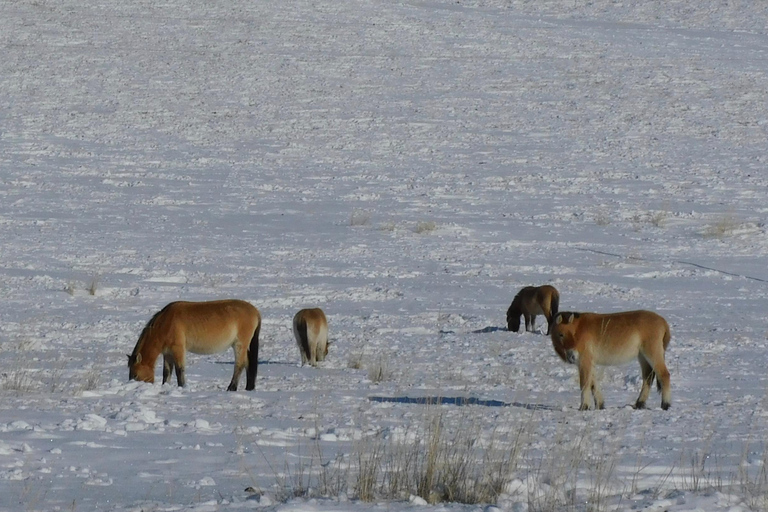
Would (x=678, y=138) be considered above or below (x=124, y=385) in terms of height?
above

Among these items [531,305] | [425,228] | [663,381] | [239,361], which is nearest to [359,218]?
[425,228]

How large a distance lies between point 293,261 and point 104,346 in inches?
238

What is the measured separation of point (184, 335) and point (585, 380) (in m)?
3.41

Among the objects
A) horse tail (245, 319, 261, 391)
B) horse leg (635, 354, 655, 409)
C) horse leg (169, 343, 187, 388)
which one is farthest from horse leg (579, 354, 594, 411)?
horse leg (169, 343, 187, 388)

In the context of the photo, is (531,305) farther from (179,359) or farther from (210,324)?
(179,359)

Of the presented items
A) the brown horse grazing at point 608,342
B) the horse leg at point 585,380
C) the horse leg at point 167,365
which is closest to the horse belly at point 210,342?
the horse leg at point 167,365

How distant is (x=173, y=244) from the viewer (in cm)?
1923

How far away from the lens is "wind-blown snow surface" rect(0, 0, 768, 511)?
6469 millimetres

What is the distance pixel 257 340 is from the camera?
9664 millimetres

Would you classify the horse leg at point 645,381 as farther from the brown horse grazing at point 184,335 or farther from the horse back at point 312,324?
the horse back at point 312,324

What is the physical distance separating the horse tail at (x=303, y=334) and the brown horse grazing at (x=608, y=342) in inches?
160

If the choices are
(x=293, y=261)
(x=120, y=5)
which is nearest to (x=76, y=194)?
(x=293, y=261)

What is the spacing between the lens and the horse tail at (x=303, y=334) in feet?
38.9

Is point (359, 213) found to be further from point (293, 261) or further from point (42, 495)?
point (42, 495)
